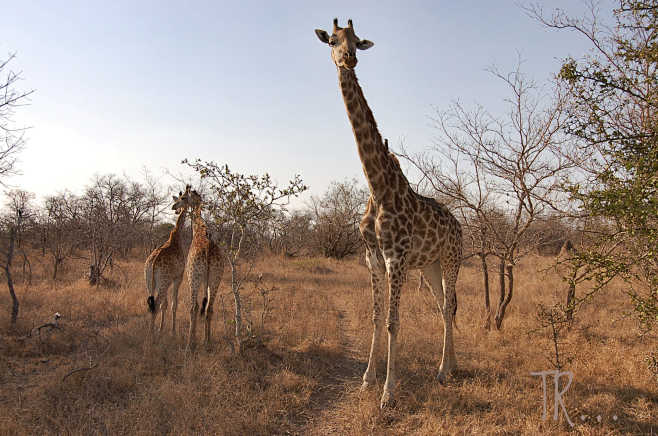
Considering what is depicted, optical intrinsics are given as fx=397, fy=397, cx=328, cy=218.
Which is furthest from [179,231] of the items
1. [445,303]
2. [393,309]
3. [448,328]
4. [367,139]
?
[448,328]

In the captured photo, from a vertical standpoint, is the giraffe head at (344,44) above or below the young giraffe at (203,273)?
above

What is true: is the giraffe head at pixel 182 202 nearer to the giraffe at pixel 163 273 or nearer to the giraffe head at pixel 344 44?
the giraffe at pixel 163 273

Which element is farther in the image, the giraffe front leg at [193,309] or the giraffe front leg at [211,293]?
the giraffe front leg at [211,293]

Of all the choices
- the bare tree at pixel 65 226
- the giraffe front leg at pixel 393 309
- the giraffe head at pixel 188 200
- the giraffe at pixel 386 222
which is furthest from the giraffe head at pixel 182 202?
the bare tree at pixel 65 226

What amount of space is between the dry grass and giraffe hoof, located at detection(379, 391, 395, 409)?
0.25ft

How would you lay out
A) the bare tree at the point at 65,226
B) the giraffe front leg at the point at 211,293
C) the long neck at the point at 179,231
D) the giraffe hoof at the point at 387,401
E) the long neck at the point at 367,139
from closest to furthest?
the giraffe hoof at the point at 387,401 → the long neck at the point at 367,139 → the giraffe front leg at the point at 211,293 → the long neck at the point at 179,231 → the bare tree at the point at 65,226

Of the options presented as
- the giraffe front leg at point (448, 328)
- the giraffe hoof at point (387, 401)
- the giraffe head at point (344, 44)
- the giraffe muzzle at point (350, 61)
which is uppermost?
the giraffe head at point (344, 44)

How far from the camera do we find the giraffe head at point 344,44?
4793mm

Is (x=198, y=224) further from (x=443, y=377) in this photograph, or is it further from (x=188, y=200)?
(x=443, y=377)

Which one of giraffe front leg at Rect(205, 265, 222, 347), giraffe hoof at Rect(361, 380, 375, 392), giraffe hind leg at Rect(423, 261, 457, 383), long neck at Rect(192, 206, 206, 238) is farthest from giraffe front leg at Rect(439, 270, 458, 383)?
long neck at Rect(192, 206, 206, 238)

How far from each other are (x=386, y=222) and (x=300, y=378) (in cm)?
244

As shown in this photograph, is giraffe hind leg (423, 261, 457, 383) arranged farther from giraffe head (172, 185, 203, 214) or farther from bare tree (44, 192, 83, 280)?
bare tree (44, 192, 83, 280)

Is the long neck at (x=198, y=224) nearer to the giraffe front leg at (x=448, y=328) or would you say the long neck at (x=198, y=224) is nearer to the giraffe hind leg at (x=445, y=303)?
the giraffe hind leg at (x=445, y=303)

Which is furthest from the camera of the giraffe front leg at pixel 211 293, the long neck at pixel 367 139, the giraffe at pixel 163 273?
the giraffe at pixel 163 273
